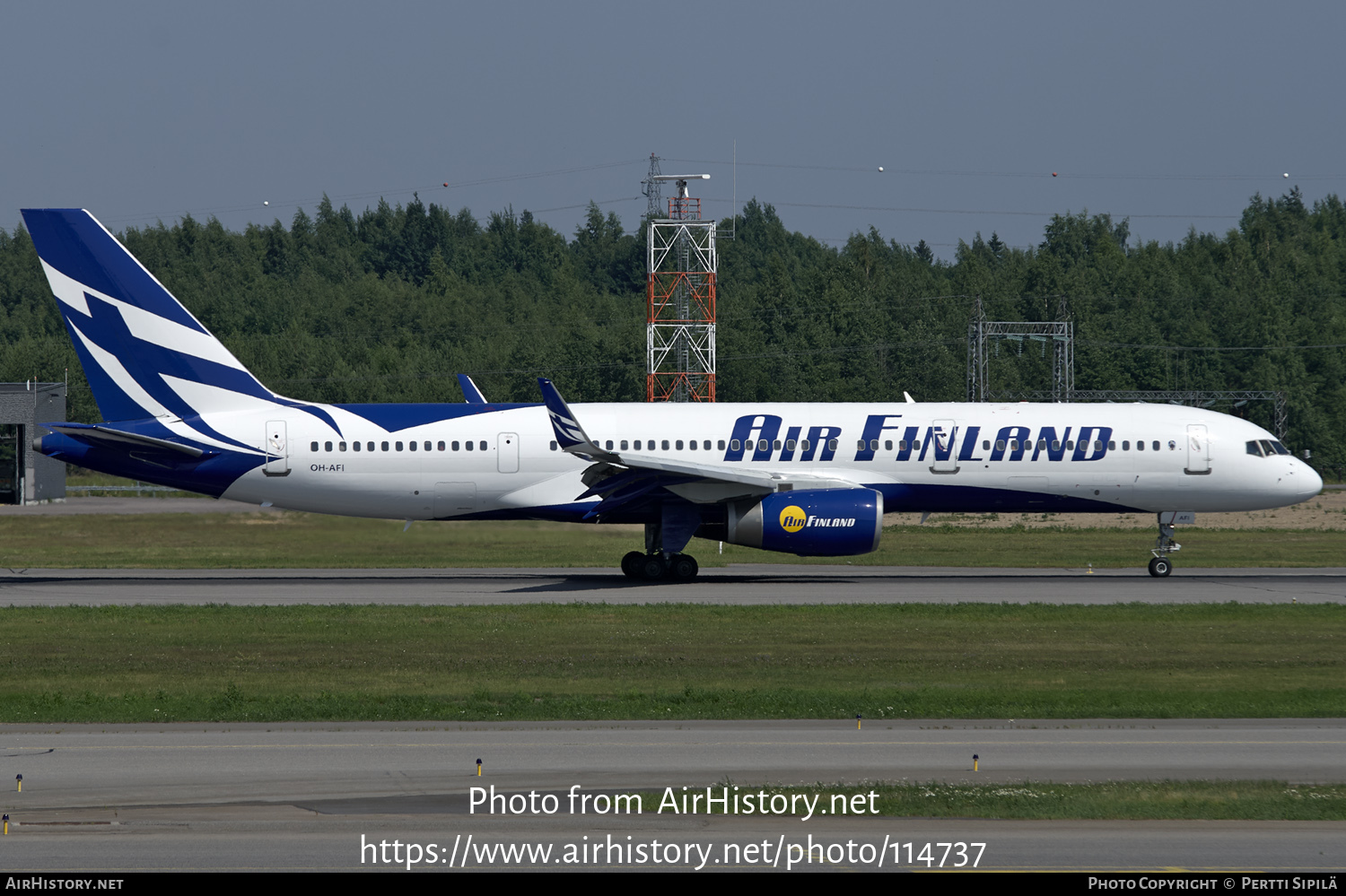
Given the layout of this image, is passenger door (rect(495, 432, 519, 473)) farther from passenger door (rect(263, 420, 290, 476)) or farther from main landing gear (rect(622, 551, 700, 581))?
passenger door (rect(263, 420, 290, 476))

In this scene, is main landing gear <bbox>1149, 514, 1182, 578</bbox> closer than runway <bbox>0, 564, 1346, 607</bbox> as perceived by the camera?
No

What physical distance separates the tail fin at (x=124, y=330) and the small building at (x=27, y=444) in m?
37.3

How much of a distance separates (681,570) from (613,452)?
3.26 metres

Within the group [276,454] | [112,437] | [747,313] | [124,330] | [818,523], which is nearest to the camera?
[818,523]

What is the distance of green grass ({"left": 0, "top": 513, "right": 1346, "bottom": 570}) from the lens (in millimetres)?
35312

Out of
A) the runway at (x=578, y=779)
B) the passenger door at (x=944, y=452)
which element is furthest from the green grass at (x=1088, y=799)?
the passenger door at (x=944, y=452)

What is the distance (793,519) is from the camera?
30.8 metres

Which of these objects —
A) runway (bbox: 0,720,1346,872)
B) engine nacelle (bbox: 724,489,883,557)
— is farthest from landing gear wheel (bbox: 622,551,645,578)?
runway (bbox: 0,720,1346,872)

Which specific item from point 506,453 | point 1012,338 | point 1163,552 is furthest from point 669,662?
point 1012,338

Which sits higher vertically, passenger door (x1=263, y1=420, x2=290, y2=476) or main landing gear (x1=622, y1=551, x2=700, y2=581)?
passenger door (x1=263, y1=420, x2=290, y2=476)

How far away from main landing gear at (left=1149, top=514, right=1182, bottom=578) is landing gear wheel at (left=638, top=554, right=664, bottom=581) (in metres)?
11.8

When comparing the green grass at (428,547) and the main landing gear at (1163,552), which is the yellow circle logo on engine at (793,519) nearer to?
the green grass at (428,547)

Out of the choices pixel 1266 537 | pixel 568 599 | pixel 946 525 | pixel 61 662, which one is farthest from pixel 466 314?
pixel 61 662

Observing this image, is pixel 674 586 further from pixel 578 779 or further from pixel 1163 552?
pixel 578 779
